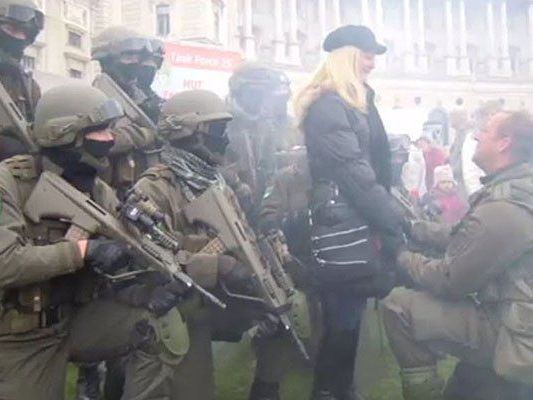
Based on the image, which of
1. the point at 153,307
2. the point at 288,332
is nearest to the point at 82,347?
the point at 153,307

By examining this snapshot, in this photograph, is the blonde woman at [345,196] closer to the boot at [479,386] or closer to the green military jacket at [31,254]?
the boot at [479,386]

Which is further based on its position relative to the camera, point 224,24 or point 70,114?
point 224,24

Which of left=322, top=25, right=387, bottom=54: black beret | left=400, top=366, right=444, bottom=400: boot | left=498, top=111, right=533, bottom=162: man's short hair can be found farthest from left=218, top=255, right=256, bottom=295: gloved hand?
left=498, top=111, right=533, bottom=162: man's short hair

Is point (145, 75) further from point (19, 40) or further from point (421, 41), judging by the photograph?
point (421, 41)

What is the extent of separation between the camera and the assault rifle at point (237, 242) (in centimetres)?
295

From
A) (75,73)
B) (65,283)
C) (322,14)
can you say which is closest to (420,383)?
(65,283)

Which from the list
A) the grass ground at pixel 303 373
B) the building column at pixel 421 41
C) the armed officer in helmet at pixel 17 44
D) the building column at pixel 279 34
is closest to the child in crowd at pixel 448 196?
the grass ground at pixel 303 373

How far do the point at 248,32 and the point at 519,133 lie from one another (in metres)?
9.48

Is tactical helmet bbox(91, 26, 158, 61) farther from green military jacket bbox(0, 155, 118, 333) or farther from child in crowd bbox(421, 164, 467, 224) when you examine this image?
child in crowd bbox(421, 164, 467, 224)

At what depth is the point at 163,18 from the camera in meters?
11.0

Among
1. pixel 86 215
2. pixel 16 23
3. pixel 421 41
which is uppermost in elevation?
pixel 421 41

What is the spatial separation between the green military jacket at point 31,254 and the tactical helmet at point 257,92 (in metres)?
2.08

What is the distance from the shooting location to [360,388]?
4.00 meters

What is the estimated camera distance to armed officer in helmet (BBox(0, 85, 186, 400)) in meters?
2.44
